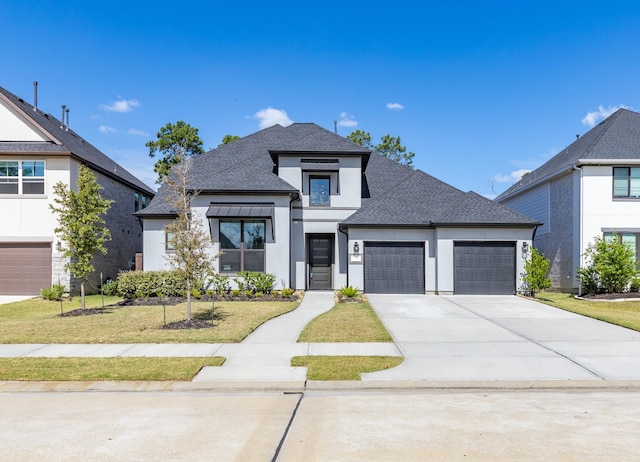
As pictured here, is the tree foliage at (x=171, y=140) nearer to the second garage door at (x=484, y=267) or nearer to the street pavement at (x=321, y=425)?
the second garage door at (x=484, y=267)

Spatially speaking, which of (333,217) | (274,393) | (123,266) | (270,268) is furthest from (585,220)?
(123,266)

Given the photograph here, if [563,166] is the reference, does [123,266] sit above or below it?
below

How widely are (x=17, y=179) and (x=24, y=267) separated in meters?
3.80

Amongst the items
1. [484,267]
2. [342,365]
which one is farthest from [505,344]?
[484,267]

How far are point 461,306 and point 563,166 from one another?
10.1 metres

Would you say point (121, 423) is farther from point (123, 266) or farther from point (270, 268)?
point (123, 266)

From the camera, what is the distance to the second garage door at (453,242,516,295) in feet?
58.7

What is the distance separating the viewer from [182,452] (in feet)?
13.6

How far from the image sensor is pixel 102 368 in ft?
23.0

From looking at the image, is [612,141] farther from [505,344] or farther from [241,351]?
[241,351]

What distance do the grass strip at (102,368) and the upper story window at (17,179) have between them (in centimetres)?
1304

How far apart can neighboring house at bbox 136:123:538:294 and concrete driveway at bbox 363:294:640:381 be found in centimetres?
389

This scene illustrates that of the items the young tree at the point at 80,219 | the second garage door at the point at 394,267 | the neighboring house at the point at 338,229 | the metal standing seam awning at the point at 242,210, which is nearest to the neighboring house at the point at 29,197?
the neighboring house at the point at 338,229

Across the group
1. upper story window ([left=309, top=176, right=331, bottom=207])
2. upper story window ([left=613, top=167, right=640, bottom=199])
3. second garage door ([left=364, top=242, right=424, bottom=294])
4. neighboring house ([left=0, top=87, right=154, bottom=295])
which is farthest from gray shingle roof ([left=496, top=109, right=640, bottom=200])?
neighboring house ([left=0, top=87, right=154, bottom=295])
